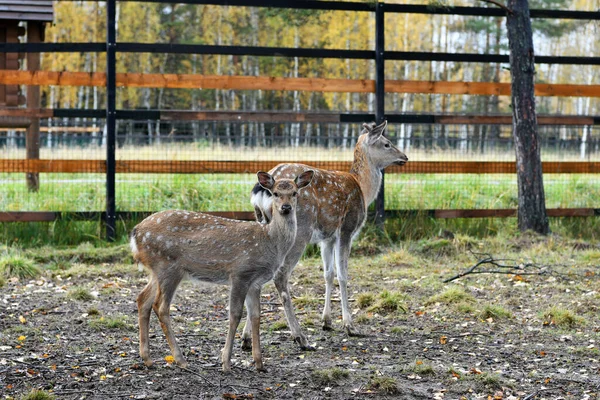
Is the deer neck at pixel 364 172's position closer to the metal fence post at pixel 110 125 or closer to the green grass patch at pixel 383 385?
the green grass patch at pixel 383 385

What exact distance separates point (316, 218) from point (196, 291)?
201 centimetres

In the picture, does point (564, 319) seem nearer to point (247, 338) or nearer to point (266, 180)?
point (247, 338)

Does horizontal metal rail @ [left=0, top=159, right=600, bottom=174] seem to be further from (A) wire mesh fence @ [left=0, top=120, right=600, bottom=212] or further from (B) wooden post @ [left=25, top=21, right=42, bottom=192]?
(B) wooden post @ [left=25, top=21, right=42, bottom=192]

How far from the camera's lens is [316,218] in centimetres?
695

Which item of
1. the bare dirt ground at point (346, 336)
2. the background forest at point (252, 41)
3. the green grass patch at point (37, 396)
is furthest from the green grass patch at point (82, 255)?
the background forest at point (252, 41)

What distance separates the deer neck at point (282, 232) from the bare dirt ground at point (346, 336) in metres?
0.81

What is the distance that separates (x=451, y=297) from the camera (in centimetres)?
780

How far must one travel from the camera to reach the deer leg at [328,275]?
23.0 ft

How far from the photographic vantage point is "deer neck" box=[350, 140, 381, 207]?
8.12 metres

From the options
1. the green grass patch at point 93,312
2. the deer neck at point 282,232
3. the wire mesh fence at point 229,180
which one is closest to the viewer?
the deer neck at point 282,232

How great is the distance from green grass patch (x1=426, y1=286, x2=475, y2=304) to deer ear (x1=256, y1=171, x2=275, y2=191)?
2483 millimetres

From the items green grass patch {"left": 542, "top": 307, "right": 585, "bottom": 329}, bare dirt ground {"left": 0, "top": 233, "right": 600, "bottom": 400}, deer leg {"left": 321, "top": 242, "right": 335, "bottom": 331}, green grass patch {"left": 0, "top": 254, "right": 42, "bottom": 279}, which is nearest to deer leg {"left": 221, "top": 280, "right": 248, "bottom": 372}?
bare dirt ground {"left": 0, "top": 233, "right": 600, "bottom": 400}

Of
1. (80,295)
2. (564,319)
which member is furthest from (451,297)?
(80,295)

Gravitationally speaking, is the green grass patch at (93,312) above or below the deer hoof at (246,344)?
above
